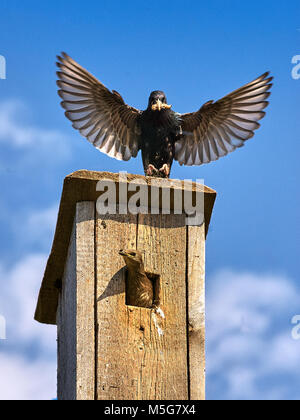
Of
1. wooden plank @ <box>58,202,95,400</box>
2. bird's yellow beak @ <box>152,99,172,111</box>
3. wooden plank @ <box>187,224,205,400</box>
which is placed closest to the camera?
wooden plank @ <box>58,202,95,400</box>

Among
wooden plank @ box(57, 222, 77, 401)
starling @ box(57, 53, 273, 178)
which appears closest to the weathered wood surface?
wooden plank @ box(57, 222, 77, 401)

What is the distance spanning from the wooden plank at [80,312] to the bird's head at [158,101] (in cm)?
132

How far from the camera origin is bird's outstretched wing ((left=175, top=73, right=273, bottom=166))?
5.38m

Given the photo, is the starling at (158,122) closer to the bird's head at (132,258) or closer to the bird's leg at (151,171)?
the bird's leg at (151,171)

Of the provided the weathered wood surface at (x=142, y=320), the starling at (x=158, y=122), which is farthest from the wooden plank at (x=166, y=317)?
the starling at (x=158, y=122)


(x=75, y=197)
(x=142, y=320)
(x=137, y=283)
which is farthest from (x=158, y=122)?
(x=142, y=320)

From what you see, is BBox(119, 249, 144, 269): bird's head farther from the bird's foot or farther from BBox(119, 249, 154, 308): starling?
the bird's foot

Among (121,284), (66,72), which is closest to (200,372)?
(121,284)

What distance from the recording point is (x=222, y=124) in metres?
5.46

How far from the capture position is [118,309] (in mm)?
3969

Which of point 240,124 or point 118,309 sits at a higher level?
point 240,124

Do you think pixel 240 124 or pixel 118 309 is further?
pixel 240 124
